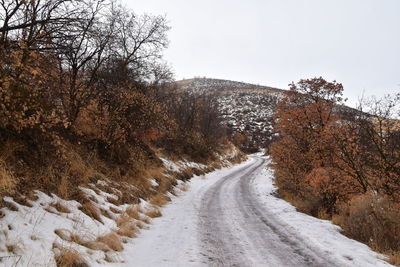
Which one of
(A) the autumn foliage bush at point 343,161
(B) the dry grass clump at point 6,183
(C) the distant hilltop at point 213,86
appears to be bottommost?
(B) the dry grass clump at point 6,183

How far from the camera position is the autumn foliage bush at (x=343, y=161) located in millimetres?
8703

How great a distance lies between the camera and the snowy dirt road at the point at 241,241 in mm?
6156

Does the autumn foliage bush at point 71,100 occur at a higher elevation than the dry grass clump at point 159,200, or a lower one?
higher

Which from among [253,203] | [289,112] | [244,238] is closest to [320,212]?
[253,203]

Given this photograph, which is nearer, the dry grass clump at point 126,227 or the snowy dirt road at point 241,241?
the snowy dirt road at point 241,241

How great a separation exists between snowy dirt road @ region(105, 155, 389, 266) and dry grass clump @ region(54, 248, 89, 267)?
112 cm

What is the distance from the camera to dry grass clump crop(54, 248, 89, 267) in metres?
4.51

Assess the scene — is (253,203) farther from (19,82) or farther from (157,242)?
(19,82)

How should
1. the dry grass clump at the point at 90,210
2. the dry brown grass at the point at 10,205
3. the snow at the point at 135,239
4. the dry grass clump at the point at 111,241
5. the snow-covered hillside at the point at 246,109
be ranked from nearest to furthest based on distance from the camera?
the snow at the point at 135,239 < the dry brown grass at the point at 10,205 < the dry grass clump at the point at 111,241 < the dry grass clump at the point at 90,210 < the snow-covered hillside at the point at 246,109

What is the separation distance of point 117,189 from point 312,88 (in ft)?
44.3

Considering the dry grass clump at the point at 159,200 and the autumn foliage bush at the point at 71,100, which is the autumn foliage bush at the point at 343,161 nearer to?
the dry grass clump at the point at 159,200

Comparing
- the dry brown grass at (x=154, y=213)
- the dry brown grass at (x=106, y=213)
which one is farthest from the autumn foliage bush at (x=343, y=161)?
the dry brown grass at (x=106, y=213)

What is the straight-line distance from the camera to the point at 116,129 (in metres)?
12.6

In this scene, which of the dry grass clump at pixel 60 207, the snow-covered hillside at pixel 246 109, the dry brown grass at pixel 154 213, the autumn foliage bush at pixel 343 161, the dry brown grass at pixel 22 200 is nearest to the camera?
the dry brown grass at pixel 22 200
